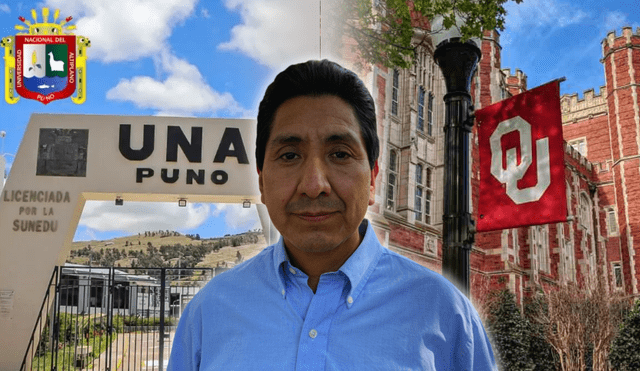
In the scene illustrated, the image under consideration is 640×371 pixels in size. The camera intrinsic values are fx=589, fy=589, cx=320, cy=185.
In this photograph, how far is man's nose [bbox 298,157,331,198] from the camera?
108cm

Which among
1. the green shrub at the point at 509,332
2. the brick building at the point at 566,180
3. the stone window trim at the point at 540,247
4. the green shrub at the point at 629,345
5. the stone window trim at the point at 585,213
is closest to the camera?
the brick building at the point at 566,180

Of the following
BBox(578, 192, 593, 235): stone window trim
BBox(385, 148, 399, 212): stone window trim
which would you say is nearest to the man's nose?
BBox(385, 148, 399, 212): stone window trim

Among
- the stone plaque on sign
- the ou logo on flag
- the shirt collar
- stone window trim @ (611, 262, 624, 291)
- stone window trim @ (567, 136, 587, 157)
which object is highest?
stone window trim @ (567, 136, 587, 157)

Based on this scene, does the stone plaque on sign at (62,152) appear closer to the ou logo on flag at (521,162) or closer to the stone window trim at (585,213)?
A: the ou logo on flag at (521,162)

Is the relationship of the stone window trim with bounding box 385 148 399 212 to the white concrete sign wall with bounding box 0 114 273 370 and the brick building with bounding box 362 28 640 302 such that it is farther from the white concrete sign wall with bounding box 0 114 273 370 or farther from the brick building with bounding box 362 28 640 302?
the white concrete sign wall with bounding box 0 114 273 370

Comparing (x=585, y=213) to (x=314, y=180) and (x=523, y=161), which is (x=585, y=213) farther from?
(x=314, y=180)

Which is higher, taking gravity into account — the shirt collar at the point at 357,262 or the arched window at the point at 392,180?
the arched window at the point at 392,180

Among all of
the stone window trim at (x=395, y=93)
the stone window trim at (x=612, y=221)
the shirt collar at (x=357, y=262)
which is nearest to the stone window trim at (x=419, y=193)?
the stone window trim at (x=395, y=93)

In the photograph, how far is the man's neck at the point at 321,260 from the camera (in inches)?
46.3

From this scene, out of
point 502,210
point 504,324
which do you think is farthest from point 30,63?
point 504,324

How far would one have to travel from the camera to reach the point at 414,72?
10695 mm

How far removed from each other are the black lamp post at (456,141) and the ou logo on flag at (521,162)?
0.35 metres

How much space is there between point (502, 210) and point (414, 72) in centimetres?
758

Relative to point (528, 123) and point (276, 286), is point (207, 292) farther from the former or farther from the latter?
point (528, 123)
